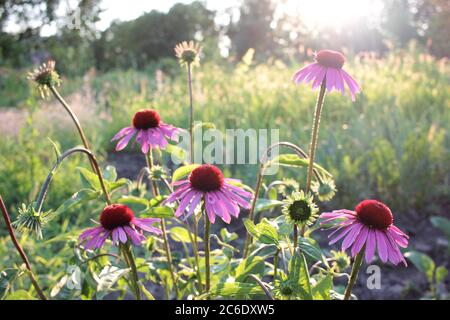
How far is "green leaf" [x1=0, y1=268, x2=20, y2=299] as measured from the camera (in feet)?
3.65

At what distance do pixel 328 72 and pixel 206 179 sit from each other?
1.35ft

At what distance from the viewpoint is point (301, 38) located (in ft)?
42.0

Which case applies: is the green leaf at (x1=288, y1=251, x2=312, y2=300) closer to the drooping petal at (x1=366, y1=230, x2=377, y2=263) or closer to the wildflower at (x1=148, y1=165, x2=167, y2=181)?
the drooping petal at (x1=366, y1=230, x2=377, y2=263)

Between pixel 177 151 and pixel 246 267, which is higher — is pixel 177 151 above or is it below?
above

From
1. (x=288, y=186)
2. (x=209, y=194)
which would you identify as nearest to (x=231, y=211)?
(x=209, y=194)

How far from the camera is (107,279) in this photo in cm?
116

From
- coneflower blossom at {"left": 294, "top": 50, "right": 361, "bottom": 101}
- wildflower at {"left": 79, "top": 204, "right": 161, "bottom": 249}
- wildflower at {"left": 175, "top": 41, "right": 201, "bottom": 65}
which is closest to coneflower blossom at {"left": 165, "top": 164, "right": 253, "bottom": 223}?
wildflower at {"left": 79, "top": 204, "right": 161, "bottom": 249}

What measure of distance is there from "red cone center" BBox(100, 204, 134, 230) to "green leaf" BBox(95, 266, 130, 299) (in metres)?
0.13

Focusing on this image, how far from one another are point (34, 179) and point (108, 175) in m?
1.81

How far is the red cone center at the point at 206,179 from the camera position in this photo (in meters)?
1.01

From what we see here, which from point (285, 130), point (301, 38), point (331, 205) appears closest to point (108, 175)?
point (331, 205)

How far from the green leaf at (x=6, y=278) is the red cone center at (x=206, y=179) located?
1.47 ft

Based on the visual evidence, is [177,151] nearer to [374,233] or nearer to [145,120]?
[145,120]
